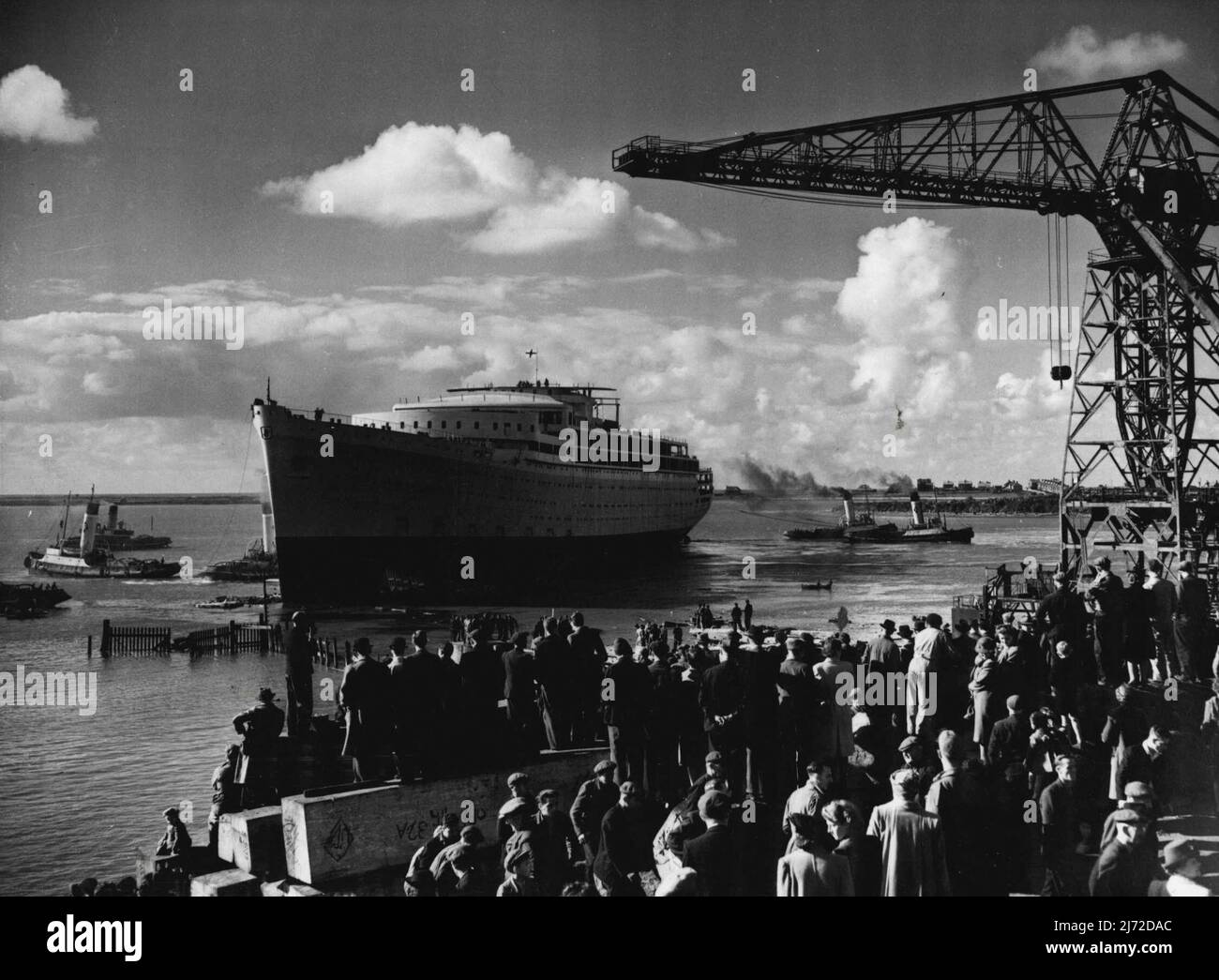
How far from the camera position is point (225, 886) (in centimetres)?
507

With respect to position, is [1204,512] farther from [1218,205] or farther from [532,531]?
[532,531]

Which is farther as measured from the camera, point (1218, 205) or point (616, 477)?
point (616, 477)

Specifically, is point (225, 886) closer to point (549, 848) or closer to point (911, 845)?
point (549, 848)

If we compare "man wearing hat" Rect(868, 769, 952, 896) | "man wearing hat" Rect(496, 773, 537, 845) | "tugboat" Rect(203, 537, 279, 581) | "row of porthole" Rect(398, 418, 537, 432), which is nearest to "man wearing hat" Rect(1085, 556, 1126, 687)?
"man wearing hat" Rect(868, 769, 952, 896)

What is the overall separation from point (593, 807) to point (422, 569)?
2645 cm

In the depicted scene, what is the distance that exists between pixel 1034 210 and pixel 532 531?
21.5m

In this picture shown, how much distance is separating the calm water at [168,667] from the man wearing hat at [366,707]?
5.96 meters

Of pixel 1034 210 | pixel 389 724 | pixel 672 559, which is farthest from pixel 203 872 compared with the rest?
pixel 672 559

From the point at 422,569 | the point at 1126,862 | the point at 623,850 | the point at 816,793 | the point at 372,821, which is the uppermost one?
the point at 816,793

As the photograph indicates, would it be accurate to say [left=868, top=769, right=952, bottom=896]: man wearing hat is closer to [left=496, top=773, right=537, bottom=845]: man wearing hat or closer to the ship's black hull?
[left=496, top=773, right=537, bottom=845]: man wearing hat

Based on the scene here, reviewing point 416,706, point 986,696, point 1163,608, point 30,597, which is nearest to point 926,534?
point 30,597

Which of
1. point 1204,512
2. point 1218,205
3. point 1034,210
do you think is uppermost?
point 1034,210

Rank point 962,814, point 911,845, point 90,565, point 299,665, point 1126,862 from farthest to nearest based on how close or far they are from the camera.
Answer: point 90,565 → point 299,665 → point 962,814 → point 911,845 → point 1126,862
